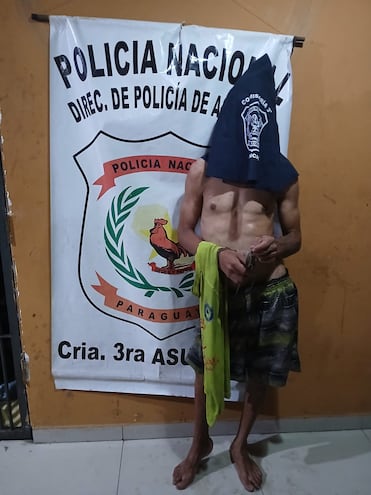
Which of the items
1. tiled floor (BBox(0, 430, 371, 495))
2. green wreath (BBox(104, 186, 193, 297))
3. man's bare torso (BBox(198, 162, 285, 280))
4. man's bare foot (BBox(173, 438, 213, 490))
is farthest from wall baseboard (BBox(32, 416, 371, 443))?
man's bare torso (BBox(198, 162, 285, 280))

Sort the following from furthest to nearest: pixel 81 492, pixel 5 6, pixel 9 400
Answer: pixel 9 400 → pixel 81 492 → pixel 5 6

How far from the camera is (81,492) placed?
1432 mm

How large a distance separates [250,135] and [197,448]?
114 cm

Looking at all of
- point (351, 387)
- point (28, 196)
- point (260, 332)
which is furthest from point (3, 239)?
point (351, 387)

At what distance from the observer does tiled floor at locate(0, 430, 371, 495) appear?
4.78ft

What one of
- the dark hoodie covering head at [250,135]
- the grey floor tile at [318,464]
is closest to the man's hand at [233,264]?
the dark hoodie covering head at [250,135]

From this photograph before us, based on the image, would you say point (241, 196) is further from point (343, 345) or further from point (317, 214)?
point (343, 345)

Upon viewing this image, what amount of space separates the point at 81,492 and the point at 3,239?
941 millimetres

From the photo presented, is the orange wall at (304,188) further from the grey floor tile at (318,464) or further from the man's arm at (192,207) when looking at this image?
the man's arm at (192,207)

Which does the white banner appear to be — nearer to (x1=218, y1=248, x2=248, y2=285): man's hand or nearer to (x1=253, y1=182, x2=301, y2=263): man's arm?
(x1=253, y1=182, x2=301, y2=263): man's arm

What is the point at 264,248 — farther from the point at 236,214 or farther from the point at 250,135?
the point at 250,135

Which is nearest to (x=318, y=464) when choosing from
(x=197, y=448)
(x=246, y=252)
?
(x=197, y=448)

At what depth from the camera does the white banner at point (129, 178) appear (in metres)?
1.34

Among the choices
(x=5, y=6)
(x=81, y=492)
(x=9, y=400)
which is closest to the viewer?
(x=5, y=6)
